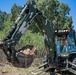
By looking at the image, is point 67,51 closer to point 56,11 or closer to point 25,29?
point 25,29

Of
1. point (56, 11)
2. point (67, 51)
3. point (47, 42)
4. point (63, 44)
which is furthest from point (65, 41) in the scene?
point (56, 11)

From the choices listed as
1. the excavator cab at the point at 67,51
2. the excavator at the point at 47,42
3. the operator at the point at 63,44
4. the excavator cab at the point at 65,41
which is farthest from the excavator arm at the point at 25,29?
the operator at the point at 63,44

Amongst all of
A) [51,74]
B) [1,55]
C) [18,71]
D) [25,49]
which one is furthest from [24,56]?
[1,55]

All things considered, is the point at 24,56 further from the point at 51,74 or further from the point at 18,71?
the point at 18,71

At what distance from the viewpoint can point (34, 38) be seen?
25.2 meters

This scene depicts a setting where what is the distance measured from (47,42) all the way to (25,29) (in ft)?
6.33

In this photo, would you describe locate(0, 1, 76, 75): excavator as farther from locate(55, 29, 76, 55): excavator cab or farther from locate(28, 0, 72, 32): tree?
locate(28, 0, 72, 32): tree

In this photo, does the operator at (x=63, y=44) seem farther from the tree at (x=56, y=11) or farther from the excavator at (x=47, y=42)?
the tree at (x=56, y=11)

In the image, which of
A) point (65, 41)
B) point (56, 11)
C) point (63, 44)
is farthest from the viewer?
point (56, 11)

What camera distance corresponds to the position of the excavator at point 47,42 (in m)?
8.05

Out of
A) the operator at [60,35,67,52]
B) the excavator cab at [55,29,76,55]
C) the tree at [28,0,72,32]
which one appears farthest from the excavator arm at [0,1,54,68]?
the tree at [28,0,72,32]

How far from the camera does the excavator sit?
8047mm

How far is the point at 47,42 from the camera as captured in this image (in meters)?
10.4

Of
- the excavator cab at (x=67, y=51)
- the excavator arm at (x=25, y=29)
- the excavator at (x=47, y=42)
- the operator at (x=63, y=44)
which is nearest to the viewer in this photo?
the excavator arm at (x=25, y=29)
